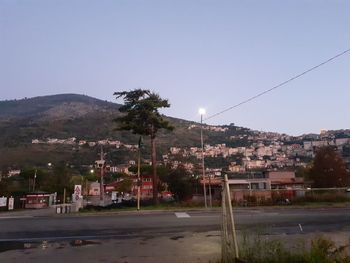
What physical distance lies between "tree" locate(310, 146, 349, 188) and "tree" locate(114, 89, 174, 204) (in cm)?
3241

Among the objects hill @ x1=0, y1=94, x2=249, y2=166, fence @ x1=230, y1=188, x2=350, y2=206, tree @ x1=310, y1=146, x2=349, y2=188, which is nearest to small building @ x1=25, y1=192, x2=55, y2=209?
hill @ x1=0, y1=94, x2=249, y2=166

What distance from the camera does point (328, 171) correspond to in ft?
231

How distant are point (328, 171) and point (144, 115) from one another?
36285 mm

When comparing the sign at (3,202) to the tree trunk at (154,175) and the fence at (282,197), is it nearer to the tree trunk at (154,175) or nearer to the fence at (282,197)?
the tree trunk at (154,175)

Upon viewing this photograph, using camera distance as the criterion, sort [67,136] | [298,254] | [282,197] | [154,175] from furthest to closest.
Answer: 1. [67,136]
2. [154,175]
3. [282,197]
4. [298,254]

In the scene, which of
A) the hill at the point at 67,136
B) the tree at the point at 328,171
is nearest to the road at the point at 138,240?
the tree at the point at 328,171

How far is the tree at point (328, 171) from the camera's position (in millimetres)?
69750

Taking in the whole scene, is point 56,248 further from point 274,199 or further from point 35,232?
point 274,199

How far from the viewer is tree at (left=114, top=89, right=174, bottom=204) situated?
1891 inches

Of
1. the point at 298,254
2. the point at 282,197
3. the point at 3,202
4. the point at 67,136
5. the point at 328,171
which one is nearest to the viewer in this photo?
the point at 298,254

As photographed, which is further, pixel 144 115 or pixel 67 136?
pixel 67 136

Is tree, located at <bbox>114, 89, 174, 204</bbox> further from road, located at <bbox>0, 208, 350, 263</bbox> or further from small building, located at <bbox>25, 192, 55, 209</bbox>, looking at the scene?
small building, located at <bbox>25, 192, 55, 209</bbox>

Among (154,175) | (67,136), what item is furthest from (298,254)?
(67,136)

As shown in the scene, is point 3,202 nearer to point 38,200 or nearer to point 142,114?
point 38,200
